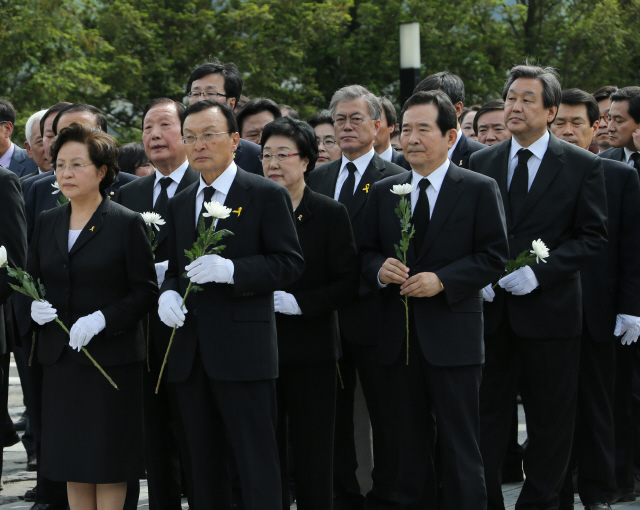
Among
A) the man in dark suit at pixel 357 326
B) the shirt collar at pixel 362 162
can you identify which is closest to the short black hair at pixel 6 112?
the man in dark suit at pixel 357 326

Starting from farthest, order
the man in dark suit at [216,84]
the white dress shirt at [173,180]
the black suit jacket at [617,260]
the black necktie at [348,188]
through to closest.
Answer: the man in dark suit at [216,84] → the black necktie at [348,188] → the black suit jacket at [617,260] → the white dress shirt at [173,180]

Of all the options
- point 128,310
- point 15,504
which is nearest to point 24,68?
point 15,504

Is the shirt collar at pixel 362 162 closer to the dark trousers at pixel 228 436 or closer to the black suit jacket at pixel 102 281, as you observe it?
the black suit jacket at pixel 102 281

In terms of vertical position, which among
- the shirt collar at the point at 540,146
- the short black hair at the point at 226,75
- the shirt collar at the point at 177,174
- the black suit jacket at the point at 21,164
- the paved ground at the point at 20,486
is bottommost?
the paved ground at the point at 20,486

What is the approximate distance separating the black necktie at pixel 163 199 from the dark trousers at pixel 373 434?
4.20 feet

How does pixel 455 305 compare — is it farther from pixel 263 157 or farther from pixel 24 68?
pixel 24 68

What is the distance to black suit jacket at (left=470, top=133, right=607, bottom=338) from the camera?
16.6 ft

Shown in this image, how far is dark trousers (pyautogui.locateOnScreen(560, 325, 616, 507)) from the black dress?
2568mm

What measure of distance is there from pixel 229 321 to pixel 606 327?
240 cm

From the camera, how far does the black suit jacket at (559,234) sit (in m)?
5.06

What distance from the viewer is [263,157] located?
201 inches

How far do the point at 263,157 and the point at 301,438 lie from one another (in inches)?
59.5

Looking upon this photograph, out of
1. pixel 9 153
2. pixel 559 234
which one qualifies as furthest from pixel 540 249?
pixel 9 153

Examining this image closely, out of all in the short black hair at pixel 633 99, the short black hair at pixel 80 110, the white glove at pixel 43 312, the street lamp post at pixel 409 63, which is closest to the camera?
the white glove at pixel 43 312
